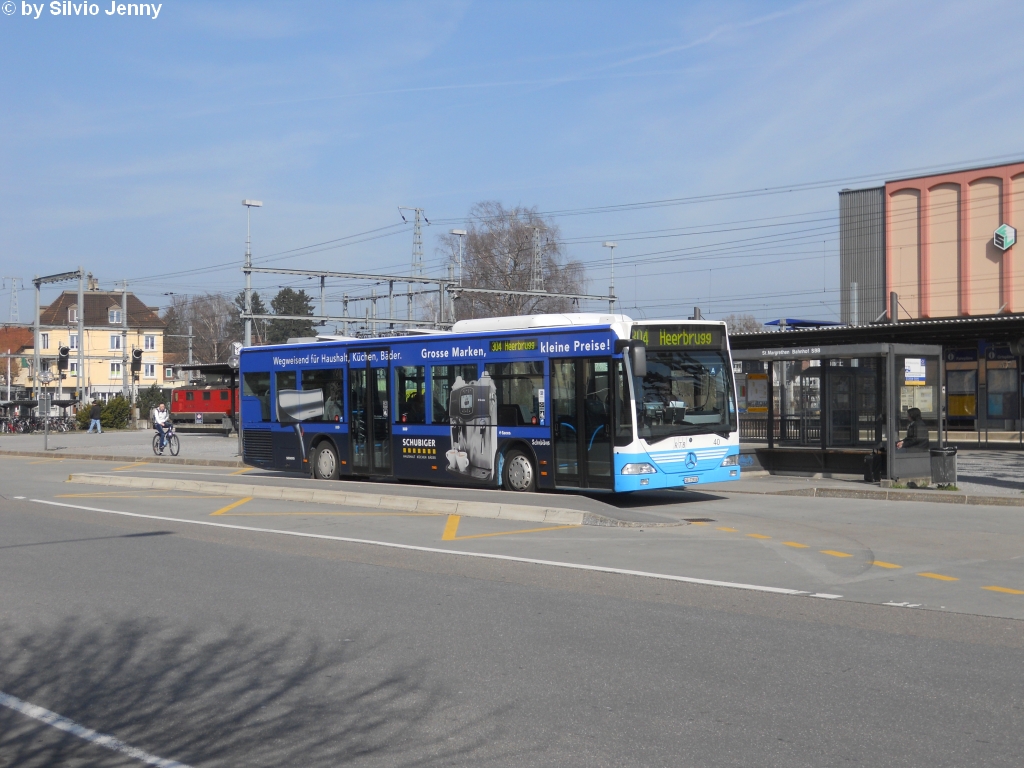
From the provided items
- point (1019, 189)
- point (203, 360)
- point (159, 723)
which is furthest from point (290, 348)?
point (203, 360)

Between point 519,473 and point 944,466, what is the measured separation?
7.61 meters

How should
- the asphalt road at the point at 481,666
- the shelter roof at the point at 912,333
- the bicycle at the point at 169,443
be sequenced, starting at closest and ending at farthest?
the asphalt road at the point at 481,666, the shelter roof at the point at 912,333, the bicycle at the point at 169,443

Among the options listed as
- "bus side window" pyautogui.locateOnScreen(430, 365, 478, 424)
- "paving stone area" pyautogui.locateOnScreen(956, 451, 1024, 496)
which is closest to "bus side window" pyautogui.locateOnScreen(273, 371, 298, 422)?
"bus side window" pyautogui.locateOnScreen(430, 365, 478, 424)

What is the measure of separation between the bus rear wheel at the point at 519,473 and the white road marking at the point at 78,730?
11.9 metres

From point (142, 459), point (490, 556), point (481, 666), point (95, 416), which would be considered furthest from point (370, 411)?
point (95, 416)

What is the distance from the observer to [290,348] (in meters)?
22.9

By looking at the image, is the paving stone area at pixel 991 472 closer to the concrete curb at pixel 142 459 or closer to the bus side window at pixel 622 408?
the bus side window at pixel 622 408

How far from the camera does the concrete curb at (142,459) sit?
31234 mm

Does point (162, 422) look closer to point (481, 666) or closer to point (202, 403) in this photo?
point (481, 666)

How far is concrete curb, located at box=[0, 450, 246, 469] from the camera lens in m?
31.2

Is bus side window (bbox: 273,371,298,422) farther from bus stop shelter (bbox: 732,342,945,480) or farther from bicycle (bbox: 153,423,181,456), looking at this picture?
bicycle (bbox: 153,423,181,456)

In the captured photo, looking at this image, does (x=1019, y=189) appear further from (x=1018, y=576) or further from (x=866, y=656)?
(x=866, y=656)

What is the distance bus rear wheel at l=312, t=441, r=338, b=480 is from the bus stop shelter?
8.58 meters

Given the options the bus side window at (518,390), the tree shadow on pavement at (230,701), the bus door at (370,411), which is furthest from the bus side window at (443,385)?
the tree shadow on pavement at (230,701)
